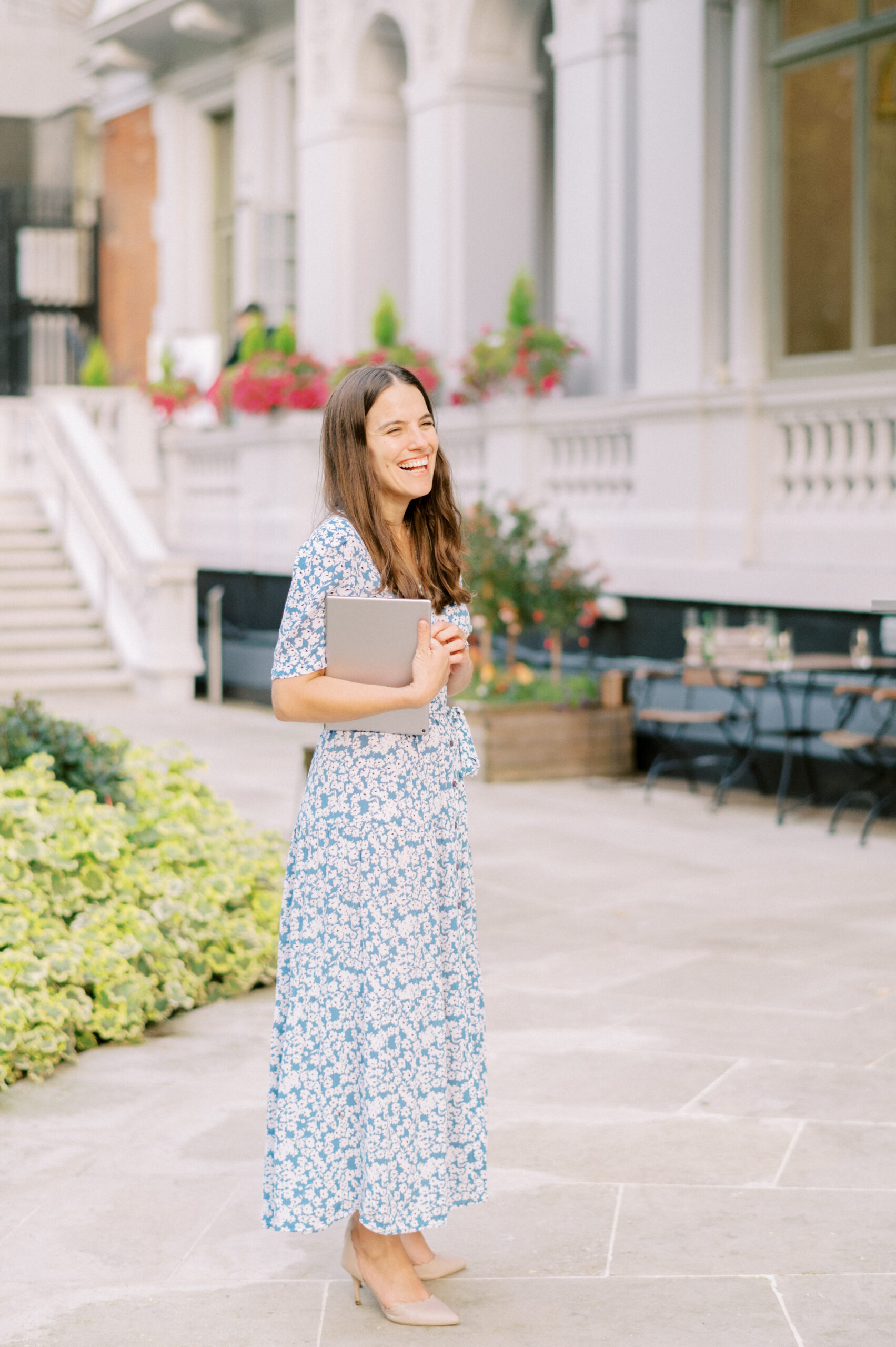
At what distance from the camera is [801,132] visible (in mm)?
10805

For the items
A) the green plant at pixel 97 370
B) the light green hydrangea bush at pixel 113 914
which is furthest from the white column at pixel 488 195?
the light green hydrangea bush at pixel 113 914

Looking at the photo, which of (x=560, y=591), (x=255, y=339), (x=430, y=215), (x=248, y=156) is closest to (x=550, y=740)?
(x=560, y=591)

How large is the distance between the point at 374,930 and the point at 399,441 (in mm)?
929

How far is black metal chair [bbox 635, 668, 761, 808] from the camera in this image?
947 centimetres

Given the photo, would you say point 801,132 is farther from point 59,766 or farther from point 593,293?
point 59,766

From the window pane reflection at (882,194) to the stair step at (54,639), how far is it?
7.78 metres

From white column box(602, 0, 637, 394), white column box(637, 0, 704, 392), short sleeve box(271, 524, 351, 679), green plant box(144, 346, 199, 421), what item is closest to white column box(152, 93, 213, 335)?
green plant box(144, 346, 199, 421)

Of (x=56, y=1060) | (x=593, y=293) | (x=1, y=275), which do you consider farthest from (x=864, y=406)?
(x=1, y=275)

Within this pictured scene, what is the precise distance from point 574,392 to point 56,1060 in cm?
892

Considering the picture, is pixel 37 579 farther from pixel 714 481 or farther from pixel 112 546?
pixel 714 481

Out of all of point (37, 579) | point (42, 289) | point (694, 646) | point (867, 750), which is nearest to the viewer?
point (867, 750)

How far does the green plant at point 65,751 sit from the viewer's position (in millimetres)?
6188

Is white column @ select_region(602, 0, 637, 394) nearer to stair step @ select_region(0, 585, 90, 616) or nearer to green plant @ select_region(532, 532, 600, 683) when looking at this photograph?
green plant @ select_region(532, 532, 600, 683)

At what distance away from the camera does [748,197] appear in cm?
1089
